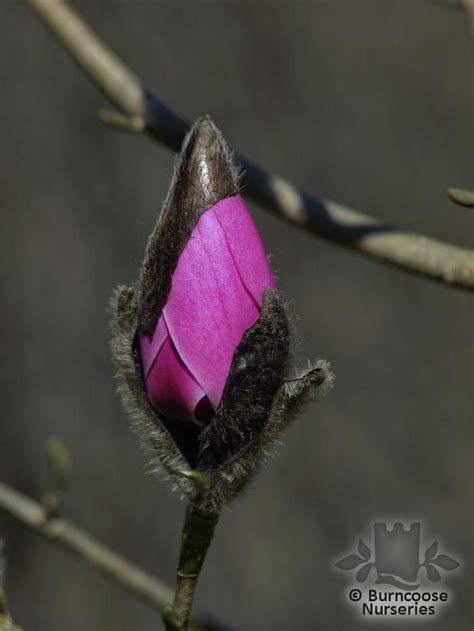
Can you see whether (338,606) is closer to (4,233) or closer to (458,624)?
(458,624)

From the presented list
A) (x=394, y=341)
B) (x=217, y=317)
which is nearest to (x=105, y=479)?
(x=394, y=341)

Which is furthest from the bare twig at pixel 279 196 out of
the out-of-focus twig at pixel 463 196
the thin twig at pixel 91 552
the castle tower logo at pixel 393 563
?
the thin twig at pixel 91 552

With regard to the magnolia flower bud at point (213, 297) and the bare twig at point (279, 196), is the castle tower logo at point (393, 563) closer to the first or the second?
the bare twig at point (279, 196)

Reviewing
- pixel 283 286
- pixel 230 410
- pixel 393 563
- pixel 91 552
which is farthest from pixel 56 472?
pixel 283 286

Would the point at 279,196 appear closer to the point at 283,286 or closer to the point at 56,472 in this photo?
the point at 56,472

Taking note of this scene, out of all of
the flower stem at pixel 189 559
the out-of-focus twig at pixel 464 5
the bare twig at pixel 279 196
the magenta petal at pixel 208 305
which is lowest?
the flower stem at pixel 189 559

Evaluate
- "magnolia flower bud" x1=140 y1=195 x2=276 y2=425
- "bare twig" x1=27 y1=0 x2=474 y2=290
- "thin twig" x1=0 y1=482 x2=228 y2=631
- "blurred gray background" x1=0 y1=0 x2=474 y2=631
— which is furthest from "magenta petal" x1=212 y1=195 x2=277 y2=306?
"blurred gray background" x1=0 y1=0 x2=474 y2=631

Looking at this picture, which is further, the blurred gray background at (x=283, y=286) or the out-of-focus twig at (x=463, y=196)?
the blurred gray background at (x=283, y=286)
